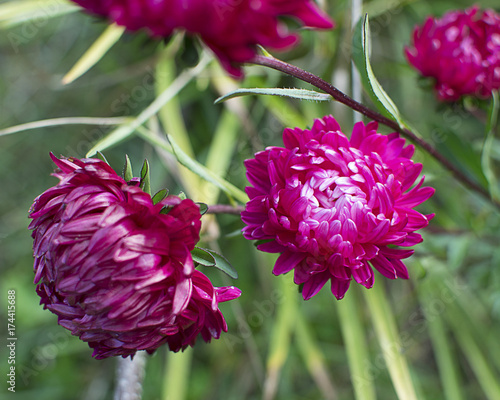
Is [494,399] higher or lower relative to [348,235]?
lower

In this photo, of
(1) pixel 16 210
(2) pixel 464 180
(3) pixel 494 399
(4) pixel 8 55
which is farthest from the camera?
(4) pixel 8 55

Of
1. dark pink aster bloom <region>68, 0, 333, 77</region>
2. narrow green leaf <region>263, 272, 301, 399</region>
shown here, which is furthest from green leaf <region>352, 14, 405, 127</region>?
narrow green leaf <region>263, 272, 301, 399</region>

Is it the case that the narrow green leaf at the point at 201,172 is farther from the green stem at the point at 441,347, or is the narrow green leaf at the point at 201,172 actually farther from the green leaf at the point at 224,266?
the green stem at the point at 441,347

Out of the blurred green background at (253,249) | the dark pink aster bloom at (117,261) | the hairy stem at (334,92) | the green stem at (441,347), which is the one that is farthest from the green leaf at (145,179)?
the green stem at (441,347)

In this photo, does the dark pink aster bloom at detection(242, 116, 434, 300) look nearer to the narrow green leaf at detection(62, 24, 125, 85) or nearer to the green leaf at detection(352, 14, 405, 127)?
the green leaf at detection(352, 14, 405, 127)

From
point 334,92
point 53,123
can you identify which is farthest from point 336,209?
point 53,123

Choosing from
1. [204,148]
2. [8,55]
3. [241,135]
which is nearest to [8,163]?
[8,55]

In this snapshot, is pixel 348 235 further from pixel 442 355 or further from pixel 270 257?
pixel 442 355
